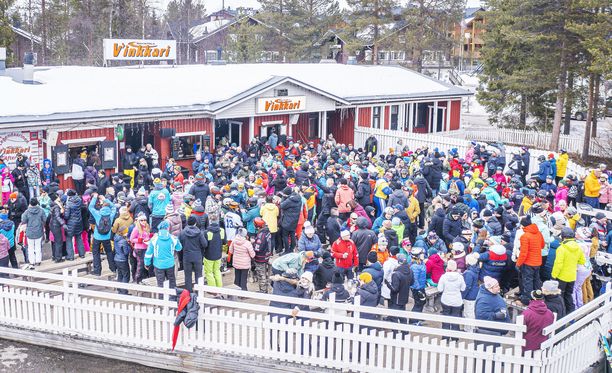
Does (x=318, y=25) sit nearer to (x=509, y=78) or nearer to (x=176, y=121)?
(x=509, y=78)

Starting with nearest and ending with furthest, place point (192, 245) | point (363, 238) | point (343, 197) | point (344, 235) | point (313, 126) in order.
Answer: point (192, 245)
point (344, 235)
point (363, 238)
point (343, 197)
point (313, 126)

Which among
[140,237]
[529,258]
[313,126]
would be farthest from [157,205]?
[313,126]

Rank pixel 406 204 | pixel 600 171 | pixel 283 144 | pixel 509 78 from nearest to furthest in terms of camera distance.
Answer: pixel 406 204, pixel 600 171, pixel 283 144, pixel 509 78

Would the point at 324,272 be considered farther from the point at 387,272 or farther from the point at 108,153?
the point at 108,153

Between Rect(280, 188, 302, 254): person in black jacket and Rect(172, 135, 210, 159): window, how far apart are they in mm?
9970

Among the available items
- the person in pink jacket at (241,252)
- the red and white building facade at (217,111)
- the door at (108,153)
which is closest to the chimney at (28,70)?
the red and white building facade at (217,111)

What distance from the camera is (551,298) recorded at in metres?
10.6

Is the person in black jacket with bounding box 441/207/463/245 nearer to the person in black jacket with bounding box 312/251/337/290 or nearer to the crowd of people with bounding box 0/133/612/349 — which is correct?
Result: the crowd of people with bounding box 0/133/612/349

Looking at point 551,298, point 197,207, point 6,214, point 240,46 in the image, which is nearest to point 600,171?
point 551,298

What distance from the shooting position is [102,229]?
1362cm

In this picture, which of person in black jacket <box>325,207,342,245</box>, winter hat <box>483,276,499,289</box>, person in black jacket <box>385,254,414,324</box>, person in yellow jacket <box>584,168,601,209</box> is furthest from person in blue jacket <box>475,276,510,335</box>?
person in yellow jacket <box>584,168,601,209</box>

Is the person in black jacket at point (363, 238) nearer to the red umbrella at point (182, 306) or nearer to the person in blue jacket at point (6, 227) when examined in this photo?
the red umbrella at point (182, 306)

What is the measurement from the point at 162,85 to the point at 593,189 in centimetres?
1575

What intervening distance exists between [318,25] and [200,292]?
5387 cm
